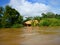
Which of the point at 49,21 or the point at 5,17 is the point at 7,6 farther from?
the point at 49,21

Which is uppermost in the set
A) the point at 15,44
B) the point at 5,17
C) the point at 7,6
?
the point at 7,6

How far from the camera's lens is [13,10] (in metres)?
28.7

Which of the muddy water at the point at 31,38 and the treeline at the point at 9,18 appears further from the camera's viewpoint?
the treeline at the point at 9,18

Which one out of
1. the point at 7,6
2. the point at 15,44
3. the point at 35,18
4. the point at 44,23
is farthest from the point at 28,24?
the point at 15,44

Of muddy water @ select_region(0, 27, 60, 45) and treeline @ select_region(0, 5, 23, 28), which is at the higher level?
treeline @ select_region(0, 5, 23, 28)

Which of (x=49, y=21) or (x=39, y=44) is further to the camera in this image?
(x=49, y=21)

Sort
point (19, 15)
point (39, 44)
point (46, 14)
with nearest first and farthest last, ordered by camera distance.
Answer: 1. point (39, 44)
2. point (19, 15)
3. point (46, 14)

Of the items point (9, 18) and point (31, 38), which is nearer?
point (31, 38)

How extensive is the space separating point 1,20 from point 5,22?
813 mm

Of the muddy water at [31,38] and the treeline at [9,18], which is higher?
the treeline at [9,18]

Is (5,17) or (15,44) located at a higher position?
(5,17)

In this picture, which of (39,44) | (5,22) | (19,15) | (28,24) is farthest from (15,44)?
(28,24)

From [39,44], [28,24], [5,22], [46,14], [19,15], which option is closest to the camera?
[39,44]

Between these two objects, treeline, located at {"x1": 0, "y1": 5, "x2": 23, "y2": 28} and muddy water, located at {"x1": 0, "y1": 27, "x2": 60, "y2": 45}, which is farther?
treeline, located at {"x1": 0, "y1": 5, "x2": 23, "y2": 28}
